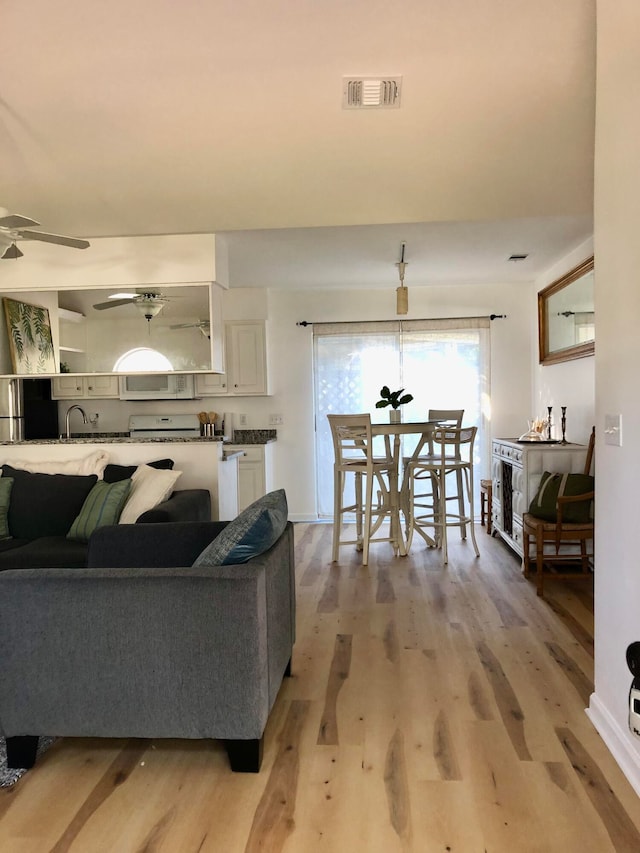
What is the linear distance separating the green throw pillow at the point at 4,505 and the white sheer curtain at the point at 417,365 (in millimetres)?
3453

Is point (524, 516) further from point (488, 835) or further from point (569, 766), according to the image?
point (488, 835)

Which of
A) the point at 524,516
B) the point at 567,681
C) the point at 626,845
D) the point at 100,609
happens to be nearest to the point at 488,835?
the point at 626,845

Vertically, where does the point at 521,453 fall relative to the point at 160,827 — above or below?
above

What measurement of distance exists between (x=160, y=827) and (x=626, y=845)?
1.32m

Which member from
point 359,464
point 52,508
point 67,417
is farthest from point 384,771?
point 67,417

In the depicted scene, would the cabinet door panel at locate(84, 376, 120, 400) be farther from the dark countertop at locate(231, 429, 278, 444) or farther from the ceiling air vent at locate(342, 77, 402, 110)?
the ceiling air vent at locate(342, 77, 402, 110)

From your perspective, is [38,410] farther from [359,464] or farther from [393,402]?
[393,402]

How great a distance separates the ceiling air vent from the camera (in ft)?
8.29

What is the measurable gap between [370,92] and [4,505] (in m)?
3.16

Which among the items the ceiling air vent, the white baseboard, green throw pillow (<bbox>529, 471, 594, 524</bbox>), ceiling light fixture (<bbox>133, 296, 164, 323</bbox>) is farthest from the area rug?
green throw pillow (<bbox>529, 471, 594, 524</bbox>)

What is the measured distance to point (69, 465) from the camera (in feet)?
14.0

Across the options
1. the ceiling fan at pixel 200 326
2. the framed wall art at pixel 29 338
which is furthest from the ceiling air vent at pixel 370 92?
the framed wall art at pixel 29 338

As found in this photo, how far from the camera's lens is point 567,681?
9.11 feet

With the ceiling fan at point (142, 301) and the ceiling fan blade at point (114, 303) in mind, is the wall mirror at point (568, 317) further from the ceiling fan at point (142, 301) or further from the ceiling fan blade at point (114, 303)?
the ceiling fan blade at point (114, 303)
